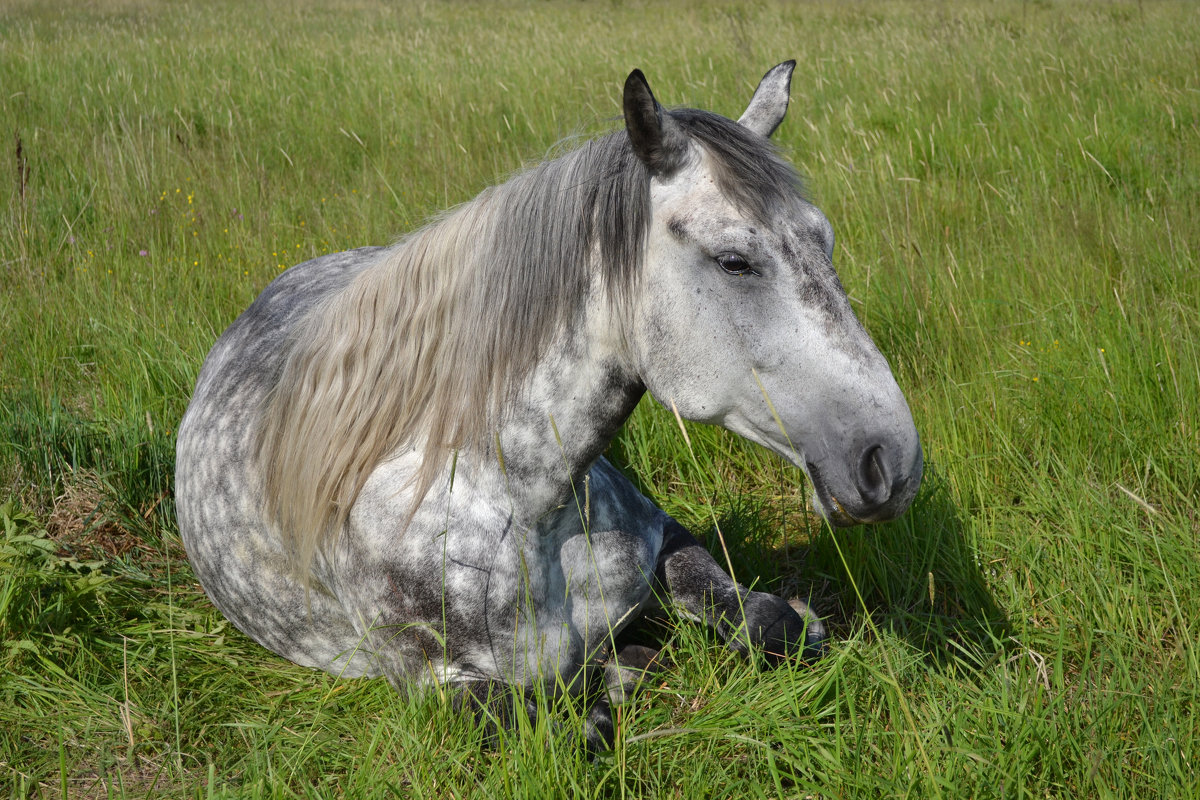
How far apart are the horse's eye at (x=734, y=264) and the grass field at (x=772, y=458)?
0.53 m

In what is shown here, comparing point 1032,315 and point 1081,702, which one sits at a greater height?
point 1032,315

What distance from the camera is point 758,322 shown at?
1.57 m

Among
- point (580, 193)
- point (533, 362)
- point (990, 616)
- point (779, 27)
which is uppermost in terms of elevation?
point (779, 27)

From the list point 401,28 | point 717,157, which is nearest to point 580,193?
point 717,157

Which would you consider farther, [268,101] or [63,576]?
[268,101]

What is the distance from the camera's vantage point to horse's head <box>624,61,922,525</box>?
1.51 metres

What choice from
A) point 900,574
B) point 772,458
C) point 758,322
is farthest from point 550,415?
point 772,458

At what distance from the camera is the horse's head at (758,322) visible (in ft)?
4.94

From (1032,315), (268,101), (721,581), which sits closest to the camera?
(721,581)

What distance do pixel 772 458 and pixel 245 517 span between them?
6.09 feet

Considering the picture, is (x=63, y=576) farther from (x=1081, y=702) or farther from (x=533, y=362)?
(x=1081, y=702)

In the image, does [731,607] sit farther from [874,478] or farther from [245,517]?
[245,517]

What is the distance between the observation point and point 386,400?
1.91 meters

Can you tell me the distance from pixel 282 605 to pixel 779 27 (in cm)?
935
